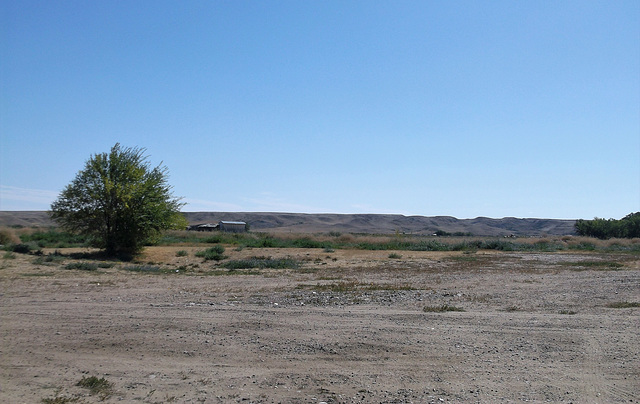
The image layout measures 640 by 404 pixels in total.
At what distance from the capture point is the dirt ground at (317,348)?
7863 millimetres

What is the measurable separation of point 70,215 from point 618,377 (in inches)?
1465

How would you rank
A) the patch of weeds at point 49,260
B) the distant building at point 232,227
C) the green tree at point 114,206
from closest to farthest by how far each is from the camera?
the patch of weeds at point 49,260, the green tree at point 114,206, the distant building at point 232,227

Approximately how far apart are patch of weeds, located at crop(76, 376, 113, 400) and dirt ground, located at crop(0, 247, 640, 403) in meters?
0.06

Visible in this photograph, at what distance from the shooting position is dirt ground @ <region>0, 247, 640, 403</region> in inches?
310

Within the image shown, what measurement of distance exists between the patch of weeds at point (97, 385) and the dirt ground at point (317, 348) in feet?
0.19

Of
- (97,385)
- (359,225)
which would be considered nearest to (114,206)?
(97,385)

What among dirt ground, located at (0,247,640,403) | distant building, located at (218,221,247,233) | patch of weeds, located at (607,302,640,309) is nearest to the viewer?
dirt ground, located at (0,247,640,403)

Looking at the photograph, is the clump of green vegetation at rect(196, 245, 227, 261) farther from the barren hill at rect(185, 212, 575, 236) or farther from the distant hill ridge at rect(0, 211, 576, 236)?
the barren hill at rect(185, 212, 575, 236)

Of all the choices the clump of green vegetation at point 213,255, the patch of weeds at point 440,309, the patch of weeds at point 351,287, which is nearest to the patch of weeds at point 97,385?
the patch of weeds at point 440,309

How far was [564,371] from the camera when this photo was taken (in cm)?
861

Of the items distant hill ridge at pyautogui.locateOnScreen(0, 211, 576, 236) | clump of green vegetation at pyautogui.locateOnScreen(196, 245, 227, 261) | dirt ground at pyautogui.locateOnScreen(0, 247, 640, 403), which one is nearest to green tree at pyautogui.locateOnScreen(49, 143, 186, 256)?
clump of green vegetation at pyautogui.locateOnScreen(196, 245, 227, 261)

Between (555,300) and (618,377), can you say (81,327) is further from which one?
(555,300)

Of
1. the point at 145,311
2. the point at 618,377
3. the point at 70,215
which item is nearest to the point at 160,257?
the point at 70,215

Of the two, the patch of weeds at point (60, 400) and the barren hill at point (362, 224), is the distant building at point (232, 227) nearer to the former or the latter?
the barren hill at point (362, 224)
